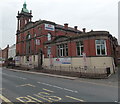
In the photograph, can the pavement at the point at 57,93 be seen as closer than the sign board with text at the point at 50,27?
Yes

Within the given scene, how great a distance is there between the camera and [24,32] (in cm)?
4172

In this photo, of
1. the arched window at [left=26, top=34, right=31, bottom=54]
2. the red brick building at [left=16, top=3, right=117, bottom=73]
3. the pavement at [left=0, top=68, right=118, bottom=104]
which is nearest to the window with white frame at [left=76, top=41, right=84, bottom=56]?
the red brick building at [left=16, top=3, right=117, bottom=73]

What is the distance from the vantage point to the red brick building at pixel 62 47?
65.9ft

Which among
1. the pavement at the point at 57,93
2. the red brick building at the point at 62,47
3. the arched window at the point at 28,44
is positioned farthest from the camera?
the arched window at the point at 28,44

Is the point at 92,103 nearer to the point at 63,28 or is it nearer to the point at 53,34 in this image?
the point at 53,34

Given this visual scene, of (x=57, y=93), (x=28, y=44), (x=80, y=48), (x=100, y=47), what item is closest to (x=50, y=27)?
(x=28, y=44)

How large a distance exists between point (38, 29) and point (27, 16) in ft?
52.3

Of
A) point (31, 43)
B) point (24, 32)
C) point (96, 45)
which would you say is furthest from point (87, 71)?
point (24, 32)

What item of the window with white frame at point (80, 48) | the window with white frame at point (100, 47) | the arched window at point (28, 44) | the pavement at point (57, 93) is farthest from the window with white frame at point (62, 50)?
the arched window at point (28, 44)

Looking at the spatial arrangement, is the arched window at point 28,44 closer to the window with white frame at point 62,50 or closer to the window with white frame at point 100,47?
the window with white frame at point 62,50

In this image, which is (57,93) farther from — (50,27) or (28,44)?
(28,44)

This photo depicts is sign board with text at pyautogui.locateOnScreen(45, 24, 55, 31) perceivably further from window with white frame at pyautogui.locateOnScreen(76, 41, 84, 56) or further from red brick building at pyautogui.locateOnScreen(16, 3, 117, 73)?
window with white frame at pyautogui.locateOnScreen(76, 41, 84, 56)

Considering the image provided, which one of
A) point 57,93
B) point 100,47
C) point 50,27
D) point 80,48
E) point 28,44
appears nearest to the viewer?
point 57,93

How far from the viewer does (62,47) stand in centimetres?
2616
